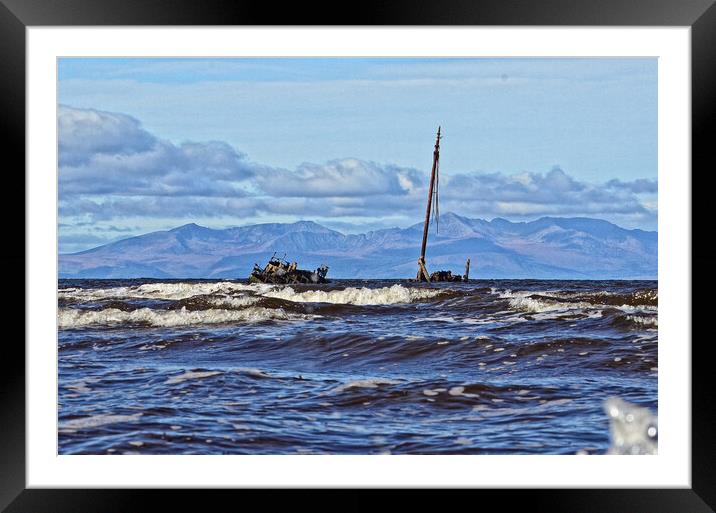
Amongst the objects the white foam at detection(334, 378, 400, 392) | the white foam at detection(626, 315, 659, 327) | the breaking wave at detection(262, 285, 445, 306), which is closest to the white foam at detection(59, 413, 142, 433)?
the white foam at detection(334, 378, 400, 392)

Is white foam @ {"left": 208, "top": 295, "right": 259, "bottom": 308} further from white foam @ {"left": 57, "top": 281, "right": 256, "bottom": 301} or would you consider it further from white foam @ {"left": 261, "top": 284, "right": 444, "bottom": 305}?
white foam @ {"left": 57, "top": 281, "right": 256, "bottom": 301}

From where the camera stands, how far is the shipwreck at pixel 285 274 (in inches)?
969

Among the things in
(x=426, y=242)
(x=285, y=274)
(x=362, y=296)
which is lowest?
(x=362, y=296)

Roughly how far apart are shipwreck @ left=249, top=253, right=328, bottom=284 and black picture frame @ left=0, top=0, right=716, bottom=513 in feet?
68.3

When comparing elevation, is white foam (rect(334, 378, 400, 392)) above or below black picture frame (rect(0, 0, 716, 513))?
below

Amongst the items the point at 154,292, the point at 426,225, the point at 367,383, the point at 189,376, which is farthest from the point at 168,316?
the point at 426,225

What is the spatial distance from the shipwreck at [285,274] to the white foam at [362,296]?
484 centimetres

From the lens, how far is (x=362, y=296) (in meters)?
18.7

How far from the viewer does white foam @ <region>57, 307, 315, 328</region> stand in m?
13.4

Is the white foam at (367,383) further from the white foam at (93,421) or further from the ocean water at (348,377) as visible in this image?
the white foam at (93,421)

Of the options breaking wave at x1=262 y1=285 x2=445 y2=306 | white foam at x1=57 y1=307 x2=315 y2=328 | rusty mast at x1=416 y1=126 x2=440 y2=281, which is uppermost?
rusty mast at x1=416 y1=126 x2=440 y2=281

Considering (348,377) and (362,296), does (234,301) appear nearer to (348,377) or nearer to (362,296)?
(362,296)

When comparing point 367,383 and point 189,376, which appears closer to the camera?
point 367,383

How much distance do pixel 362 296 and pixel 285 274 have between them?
6673mm
